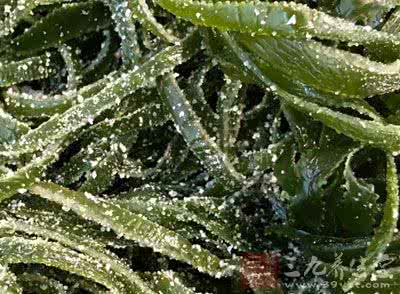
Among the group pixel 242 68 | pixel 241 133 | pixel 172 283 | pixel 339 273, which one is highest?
pixel 242 68

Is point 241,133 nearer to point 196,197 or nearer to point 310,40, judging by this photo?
point 196,197

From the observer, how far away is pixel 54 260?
5.05 ft

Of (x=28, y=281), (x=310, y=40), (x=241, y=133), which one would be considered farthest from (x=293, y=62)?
(x=28, y=281)

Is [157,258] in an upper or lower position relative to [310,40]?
lower

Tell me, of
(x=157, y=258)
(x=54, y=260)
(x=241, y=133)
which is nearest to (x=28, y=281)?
(x=54, y=260)

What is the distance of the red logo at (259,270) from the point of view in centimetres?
159

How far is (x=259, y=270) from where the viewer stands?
5.24 feet

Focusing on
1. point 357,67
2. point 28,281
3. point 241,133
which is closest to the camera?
point 357,67

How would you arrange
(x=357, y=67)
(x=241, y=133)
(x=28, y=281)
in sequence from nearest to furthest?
(x=357, y=67) < (x=28, y=281) < (x=241, y=133)

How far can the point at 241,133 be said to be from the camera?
1.78 metres

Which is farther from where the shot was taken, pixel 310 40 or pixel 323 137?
pixel 323 137

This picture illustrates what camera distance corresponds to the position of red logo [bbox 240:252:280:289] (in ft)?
5.22

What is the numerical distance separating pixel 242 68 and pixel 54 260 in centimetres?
61

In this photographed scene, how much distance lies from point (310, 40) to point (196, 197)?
1.55 feet
